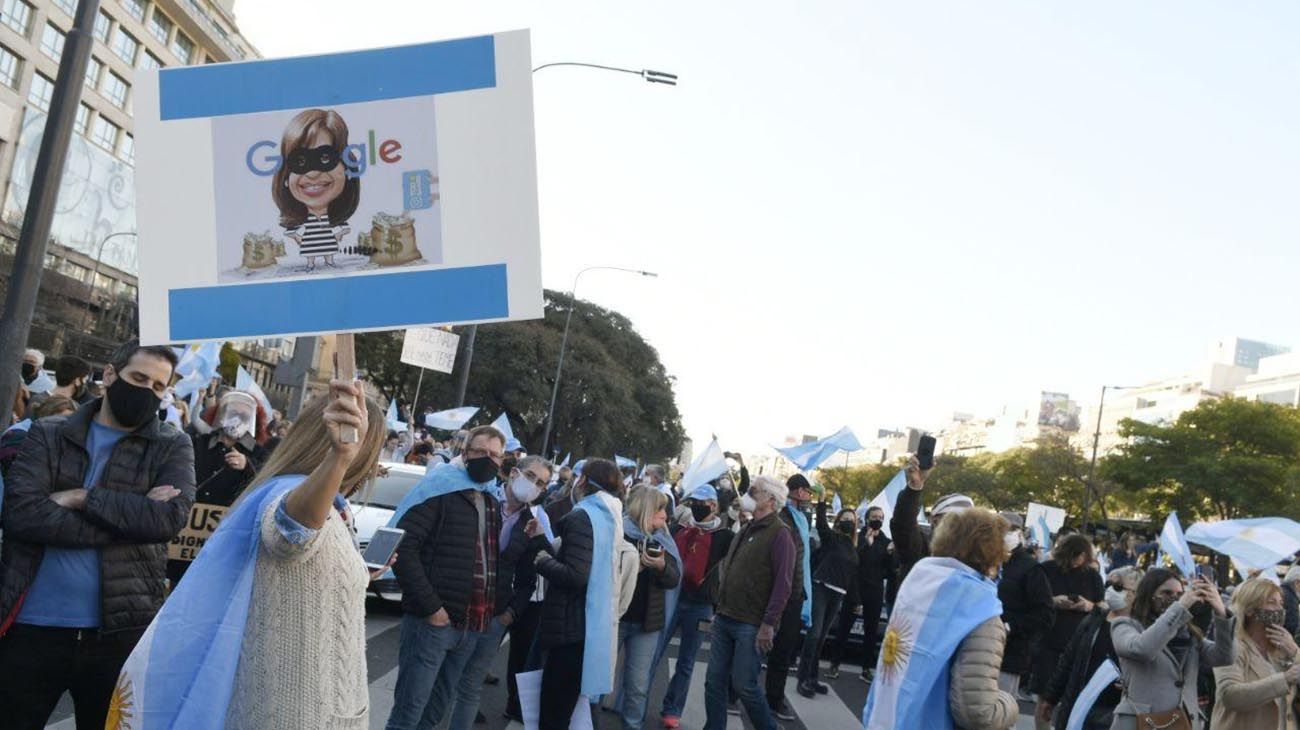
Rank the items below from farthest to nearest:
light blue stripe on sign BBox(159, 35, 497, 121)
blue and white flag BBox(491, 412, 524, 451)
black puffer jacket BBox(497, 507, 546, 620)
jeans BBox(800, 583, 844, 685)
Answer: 1. blue and white flag BBox(491, 412, 524, 451)
2. jeans BBox(800, 583, 844, 685)
3. black puffer jacket BBox(497, 507, 546, 620)
4. light blue stripe on sign BBox(159, 35, 497, 121)

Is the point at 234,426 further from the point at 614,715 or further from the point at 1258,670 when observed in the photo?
the point at 1258,670

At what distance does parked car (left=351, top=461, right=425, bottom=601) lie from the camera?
11.0 m

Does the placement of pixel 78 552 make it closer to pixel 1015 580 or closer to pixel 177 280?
pixel 177 280

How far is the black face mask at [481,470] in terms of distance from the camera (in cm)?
591

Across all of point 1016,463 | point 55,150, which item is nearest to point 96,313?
point 55,150

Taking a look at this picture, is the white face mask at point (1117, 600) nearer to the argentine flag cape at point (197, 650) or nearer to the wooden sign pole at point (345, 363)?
the wooden sign pole at point (345, 363)

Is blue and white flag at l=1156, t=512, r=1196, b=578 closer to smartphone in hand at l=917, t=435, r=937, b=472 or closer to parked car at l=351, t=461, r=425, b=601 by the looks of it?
smartphone in hand at l=917, t=435, r=937, b=472

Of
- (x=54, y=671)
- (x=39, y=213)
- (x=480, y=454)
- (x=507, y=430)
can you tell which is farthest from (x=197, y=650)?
(x=507, y=430)

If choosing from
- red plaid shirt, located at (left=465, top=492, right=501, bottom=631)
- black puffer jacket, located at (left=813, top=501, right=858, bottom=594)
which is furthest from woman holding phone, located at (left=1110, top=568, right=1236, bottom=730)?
black puffer jacket, located at (left=813, top=501, right=858, bottom=594)

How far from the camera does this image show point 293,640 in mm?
2645

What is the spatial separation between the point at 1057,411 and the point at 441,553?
19030cm

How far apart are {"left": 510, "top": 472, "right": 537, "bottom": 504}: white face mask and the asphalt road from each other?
53.4 inches

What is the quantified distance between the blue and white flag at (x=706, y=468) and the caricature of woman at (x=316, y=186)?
10337mm

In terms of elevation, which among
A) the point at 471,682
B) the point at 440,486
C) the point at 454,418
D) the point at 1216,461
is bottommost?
the point at 1216,461
